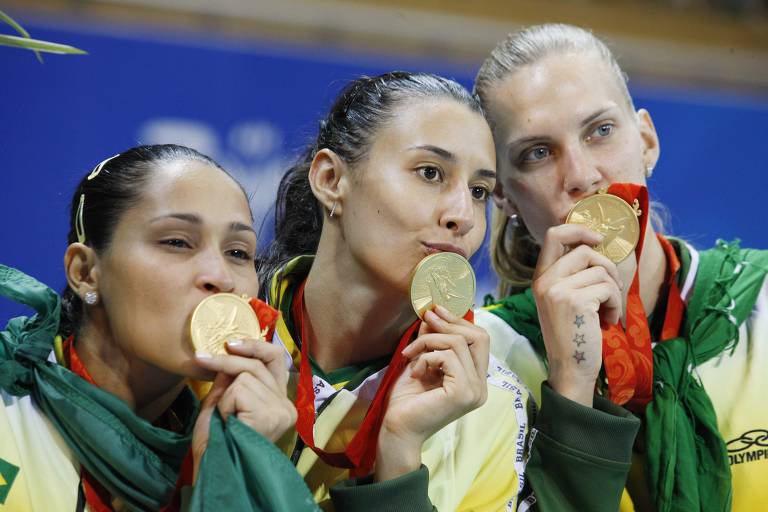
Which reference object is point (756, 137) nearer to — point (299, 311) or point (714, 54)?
point (714, 54)

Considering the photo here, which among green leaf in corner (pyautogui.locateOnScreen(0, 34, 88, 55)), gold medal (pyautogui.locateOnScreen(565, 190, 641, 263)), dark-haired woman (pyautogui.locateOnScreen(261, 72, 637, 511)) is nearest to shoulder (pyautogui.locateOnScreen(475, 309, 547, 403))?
dark-haired woman (pyautogui.locateOnScreen(261, 72, 637, 511))

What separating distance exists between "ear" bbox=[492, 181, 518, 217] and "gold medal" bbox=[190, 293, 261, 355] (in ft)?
3.39

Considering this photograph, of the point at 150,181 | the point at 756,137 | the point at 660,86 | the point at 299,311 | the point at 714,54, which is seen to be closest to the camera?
the point at 150,181

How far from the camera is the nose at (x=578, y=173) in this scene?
2.33 m

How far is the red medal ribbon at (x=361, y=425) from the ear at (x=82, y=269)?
45 cm

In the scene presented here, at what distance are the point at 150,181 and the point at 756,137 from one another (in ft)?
8.61

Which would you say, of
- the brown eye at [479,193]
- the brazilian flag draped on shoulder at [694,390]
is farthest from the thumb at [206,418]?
the brazilian flag draped on shoulder at [694,390]

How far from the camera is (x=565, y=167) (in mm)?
2367

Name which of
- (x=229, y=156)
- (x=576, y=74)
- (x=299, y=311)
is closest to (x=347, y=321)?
(x=299, y=311)

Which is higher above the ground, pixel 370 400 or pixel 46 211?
pixel 46 211

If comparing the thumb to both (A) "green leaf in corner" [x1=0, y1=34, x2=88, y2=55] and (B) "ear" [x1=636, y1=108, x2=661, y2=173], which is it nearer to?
(A) "green leaf in corner" [x1=0, y1=34, x2=88, y2=55]

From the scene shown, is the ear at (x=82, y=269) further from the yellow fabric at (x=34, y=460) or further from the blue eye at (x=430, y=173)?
the blue eye at (x=430, y=173)

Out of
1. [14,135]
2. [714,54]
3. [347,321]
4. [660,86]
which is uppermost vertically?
[714,54]

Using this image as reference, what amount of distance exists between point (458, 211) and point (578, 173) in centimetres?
43
